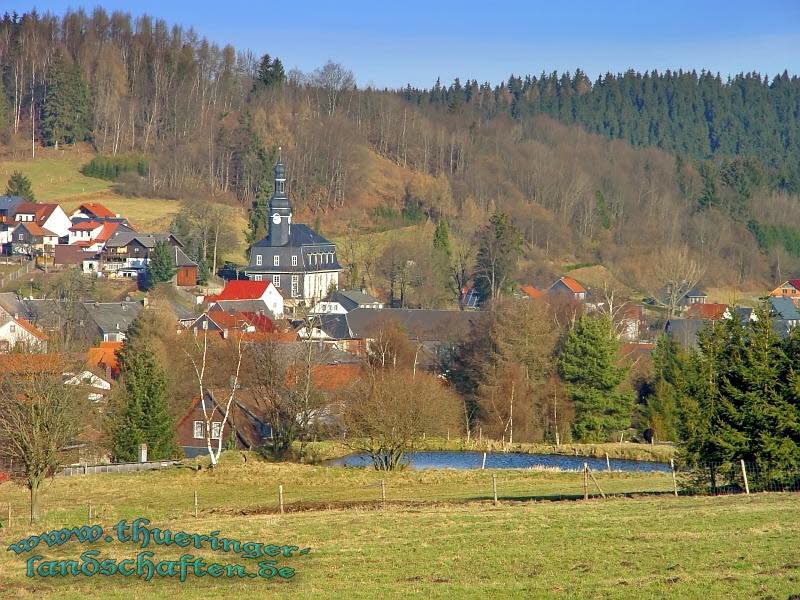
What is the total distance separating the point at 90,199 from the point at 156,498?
71952 millimetres

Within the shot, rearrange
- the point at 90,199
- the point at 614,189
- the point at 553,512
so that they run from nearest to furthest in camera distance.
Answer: the point at 553,512
the point at 90,199
the point at 614,189

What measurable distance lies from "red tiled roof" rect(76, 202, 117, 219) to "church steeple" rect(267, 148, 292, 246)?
35.0ft

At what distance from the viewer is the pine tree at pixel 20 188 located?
94.9 metres

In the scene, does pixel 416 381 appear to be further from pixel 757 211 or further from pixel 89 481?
pixel 757 211

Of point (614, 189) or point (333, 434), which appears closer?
point (333, 434)

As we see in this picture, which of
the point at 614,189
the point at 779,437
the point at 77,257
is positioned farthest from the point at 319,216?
Answer: the point at 779,437

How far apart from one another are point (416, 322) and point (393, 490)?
41382mm

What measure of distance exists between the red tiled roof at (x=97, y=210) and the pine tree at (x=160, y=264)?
13.3 meters

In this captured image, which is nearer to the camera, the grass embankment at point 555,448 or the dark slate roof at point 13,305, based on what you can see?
the grass embankment at point 555,448

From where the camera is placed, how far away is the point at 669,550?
58.8ft

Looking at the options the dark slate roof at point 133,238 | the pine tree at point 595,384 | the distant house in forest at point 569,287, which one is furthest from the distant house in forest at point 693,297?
the pine tree at point 595,384

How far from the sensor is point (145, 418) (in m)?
39.1

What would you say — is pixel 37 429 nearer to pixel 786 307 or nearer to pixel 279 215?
pixel 279 215

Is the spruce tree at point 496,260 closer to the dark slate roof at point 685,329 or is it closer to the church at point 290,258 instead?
the church at point 290,258
